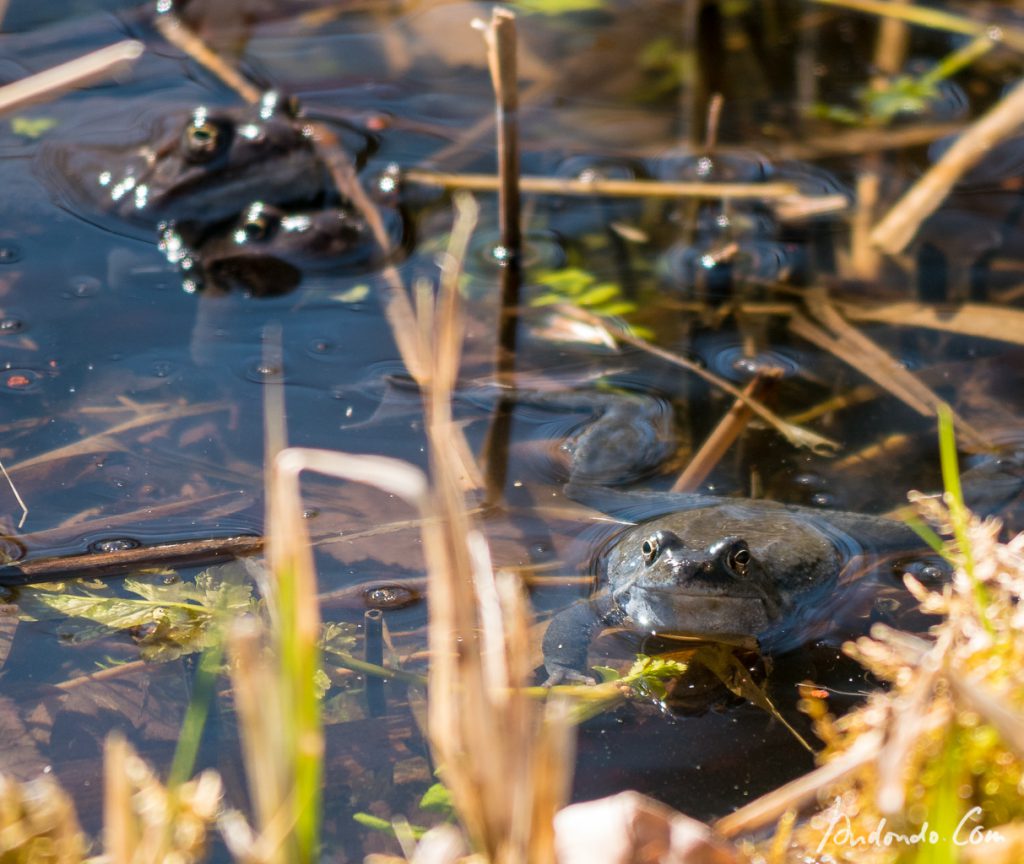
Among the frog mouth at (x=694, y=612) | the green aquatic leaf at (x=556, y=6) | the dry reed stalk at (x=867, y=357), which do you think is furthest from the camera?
the green aquatic leaf at (x=556, y=6)

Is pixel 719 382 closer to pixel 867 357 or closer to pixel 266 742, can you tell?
pixel 867 357

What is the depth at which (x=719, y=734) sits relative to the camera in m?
2.90

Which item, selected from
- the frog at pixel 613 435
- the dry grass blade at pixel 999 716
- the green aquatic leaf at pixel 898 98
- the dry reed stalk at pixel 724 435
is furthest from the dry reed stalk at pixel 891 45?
the dry grass blade at pixel 999 716

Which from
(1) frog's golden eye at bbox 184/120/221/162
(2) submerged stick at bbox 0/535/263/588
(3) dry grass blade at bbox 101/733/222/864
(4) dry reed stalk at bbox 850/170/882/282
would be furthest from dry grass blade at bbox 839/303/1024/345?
(3) dry grass blade at bbox 101/733/222/864

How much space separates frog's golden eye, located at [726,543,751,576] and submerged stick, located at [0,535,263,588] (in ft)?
4.68

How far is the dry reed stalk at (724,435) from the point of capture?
4020 millimetres

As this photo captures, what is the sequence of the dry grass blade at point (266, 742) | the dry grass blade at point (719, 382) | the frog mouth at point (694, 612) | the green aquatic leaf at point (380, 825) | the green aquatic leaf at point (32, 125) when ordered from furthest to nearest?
1. the green aquatic leaf at point (32, 125)
2. the dry grass blade at point (719, 382)
3. the frog mouth at point (694, 612)
4. the green aquatic leaf at point (380, 825)
5. the dry grass blade at point (266, 742)

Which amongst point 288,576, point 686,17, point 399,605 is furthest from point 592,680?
point 686,17

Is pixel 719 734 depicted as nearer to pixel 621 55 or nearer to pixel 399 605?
pixel 399 605

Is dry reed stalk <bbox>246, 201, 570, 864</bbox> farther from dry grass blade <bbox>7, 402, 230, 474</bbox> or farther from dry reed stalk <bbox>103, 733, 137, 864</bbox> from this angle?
dry grass blade <bbox>7, 402, 230, 474</bbox>

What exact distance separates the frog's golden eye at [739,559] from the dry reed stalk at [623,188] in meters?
2.58

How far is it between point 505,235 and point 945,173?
7.68ft

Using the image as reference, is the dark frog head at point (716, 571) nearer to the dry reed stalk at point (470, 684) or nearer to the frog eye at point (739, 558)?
the frog eye at point (739, 558)

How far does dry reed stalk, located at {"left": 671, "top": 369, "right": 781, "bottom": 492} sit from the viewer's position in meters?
4.02
